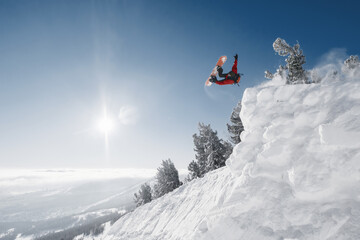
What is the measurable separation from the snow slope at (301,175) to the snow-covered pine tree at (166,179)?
3206 centimetres

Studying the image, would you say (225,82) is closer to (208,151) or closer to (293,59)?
(293,59)

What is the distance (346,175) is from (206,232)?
4.19 metres

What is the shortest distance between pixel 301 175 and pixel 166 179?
3522 centimetres

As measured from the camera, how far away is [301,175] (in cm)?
562

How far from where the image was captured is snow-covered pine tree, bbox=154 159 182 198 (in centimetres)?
3809

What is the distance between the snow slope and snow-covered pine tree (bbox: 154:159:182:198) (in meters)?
32.1

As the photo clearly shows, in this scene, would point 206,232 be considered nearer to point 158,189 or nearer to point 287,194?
point 287,194

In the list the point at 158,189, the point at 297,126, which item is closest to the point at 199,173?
the point at 158,189

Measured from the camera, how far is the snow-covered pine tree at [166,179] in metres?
38.1

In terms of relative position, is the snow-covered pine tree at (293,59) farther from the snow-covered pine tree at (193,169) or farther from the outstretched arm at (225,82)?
the snow-covered pine tree at (193,169)

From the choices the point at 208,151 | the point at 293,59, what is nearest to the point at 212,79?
the point at 293,59

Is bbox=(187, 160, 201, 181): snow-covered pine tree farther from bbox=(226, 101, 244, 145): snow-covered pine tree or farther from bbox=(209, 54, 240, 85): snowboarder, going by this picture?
bbox=(209, 54, 240, 85): snowboarder

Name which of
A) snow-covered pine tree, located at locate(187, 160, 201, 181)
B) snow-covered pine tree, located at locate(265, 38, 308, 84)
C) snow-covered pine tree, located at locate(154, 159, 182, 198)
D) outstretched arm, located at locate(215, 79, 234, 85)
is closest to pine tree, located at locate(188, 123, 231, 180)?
snow-covered pine tree, located at locate(187, 160, 201, 181)

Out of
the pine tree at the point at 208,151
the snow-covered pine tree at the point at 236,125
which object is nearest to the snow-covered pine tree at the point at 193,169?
the pine tree at the point at 208,151
